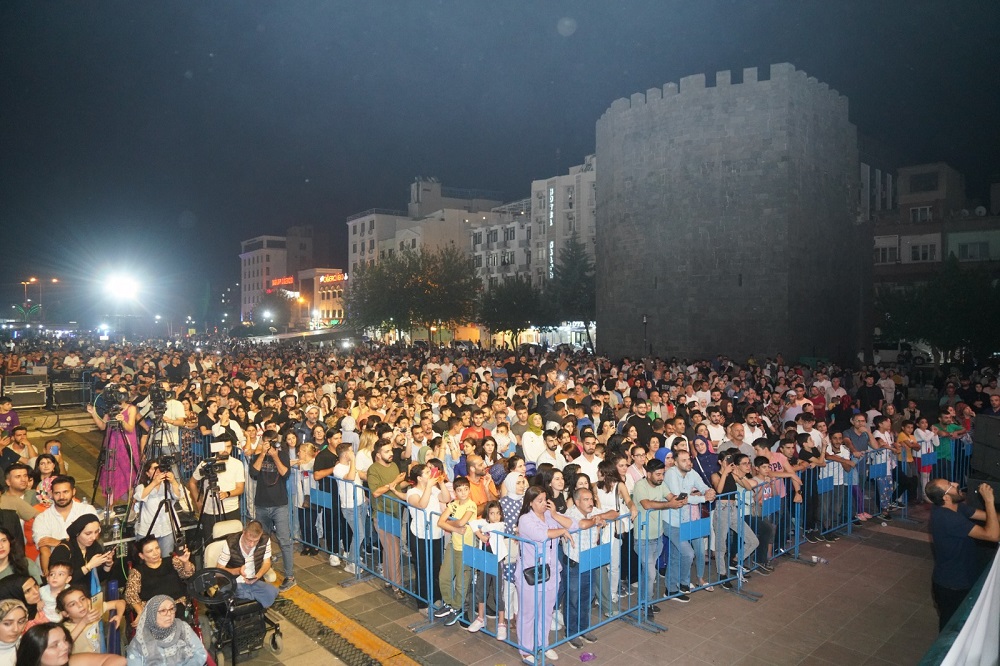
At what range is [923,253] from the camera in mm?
48875

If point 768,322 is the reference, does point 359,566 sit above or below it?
below

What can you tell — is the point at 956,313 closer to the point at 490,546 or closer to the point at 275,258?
the point at 490,546

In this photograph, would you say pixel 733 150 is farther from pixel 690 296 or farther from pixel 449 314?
pixel 449 314

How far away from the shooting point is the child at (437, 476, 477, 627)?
6527mm

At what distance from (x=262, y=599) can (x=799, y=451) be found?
23.5ft

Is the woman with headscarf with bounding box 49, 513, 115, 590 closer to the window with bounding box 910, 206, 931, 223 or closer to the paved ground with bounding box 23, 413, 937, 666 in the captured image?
the paved ground with bounding box 23, 413, 937, 666

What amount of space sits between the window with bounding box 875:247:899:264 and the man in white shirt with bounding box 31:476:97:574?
183 ft

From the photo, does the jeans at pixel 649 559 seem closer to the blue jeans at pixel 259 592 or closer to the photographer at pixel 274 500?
the blue jeans at pixel 259 592

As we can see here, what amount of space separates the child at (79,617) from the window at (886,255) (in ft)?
185

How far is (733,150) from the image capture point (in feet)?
101

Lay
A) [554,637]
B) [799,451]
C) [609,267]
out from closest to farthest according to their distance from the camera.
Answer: [554,637], [799,451], [609,267]

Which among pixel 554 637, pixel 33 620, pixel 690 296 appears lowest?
pixel 554 637

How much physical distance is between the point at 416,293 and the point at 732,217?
21093 mm

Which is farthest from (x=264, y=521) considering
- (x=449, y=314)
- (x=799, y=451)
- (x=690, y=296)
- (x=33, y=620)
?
(x=449, y=314)
